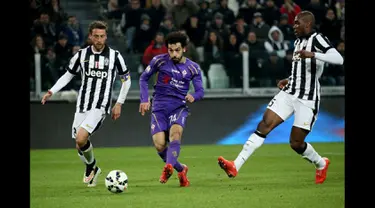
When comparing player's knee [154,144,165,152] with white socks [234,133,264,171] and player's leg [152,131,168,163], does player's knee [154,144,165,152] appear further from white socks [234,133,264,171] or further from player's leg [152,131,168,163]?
white socks [234,133,264,171]

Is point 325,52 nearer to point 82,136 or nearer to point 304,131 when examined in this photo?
point 304,131

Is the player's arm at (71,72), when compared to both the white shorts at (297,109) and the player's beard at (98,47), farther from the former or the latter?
the white shorts at (297,109)

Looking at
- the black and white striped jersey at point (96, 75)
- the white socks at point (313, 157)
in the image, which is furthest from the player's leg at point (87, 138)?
the white socks at point (313, 157)

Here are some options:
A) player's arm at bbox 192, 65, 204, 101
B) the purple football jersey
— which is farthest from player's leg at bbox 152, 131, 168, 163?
player's arm at bbox 192, 65, 204, 101

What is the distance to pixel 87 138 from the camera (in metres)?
9.81

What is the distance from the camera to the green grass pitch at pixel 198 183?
7.77m

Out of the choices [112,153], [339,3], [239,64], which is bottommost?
[112,153]

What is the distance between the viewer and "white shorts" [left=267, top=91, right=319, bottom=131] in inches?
376

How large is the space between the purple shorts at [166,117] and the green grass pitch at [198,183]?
67 centimetres
